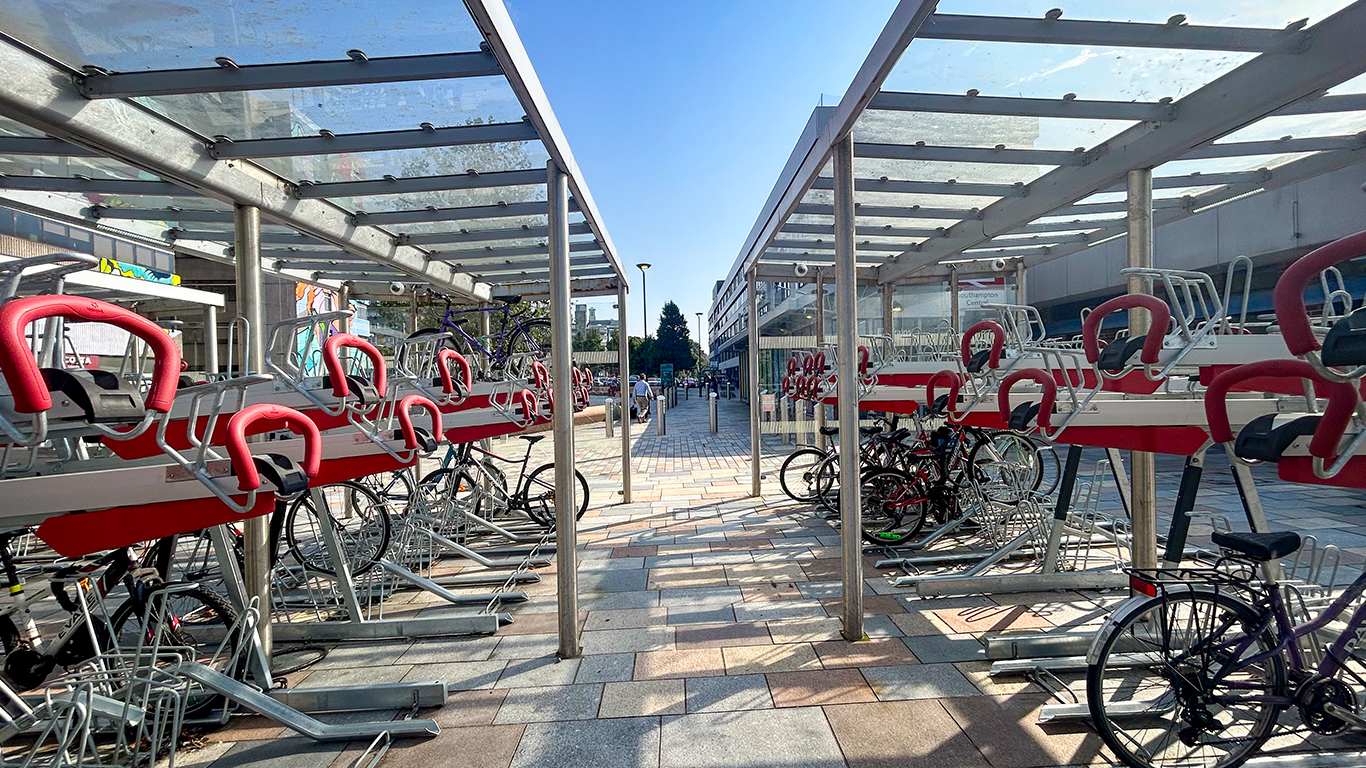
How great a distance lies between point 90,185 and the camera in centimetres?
391

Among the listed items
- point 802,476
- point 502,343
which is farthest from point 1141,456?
point 502,343

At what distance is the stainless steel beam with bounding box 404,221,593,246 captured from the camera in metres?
5.63

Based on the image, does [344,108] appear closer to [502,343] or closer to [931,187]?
[931,187]

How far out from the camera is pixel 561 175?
3.61m

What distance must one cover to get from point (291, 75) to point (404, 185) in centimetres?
140

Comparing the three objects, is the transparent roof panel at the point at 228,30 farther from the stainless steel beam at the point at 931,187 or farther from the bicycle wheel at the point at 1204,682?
the bicycle wheel at the point at 1204,682

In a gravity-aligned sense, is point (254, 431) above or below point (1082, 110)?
below

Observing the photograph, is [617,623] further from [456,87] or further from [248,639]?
[456,87]

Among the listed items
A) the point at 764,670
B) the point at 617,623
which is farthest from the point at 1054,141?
the point at 617,623

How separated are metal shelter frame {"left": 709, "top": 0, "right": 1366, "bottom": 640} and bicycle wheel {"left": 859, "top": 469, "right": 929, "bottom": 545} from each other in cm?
200

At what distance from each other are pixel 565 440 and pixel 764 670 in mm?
1602

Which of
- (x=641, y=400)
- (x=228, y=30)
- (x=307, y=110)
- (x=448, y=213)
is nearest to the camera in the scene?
(x=228, y=30)

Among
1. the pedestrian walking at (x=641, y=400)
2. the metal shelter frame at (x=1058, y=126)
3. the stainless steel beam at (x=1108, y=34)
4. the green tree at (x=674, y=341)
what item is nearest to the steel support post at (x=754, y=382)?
the metal shelter frame at (x=1058, y=126)

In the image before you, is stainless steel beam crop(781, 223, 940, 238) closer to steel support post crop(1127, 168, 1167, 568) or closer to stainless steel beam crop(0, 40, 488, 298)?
steel support post crop(1127, 168, 1167, 568)
